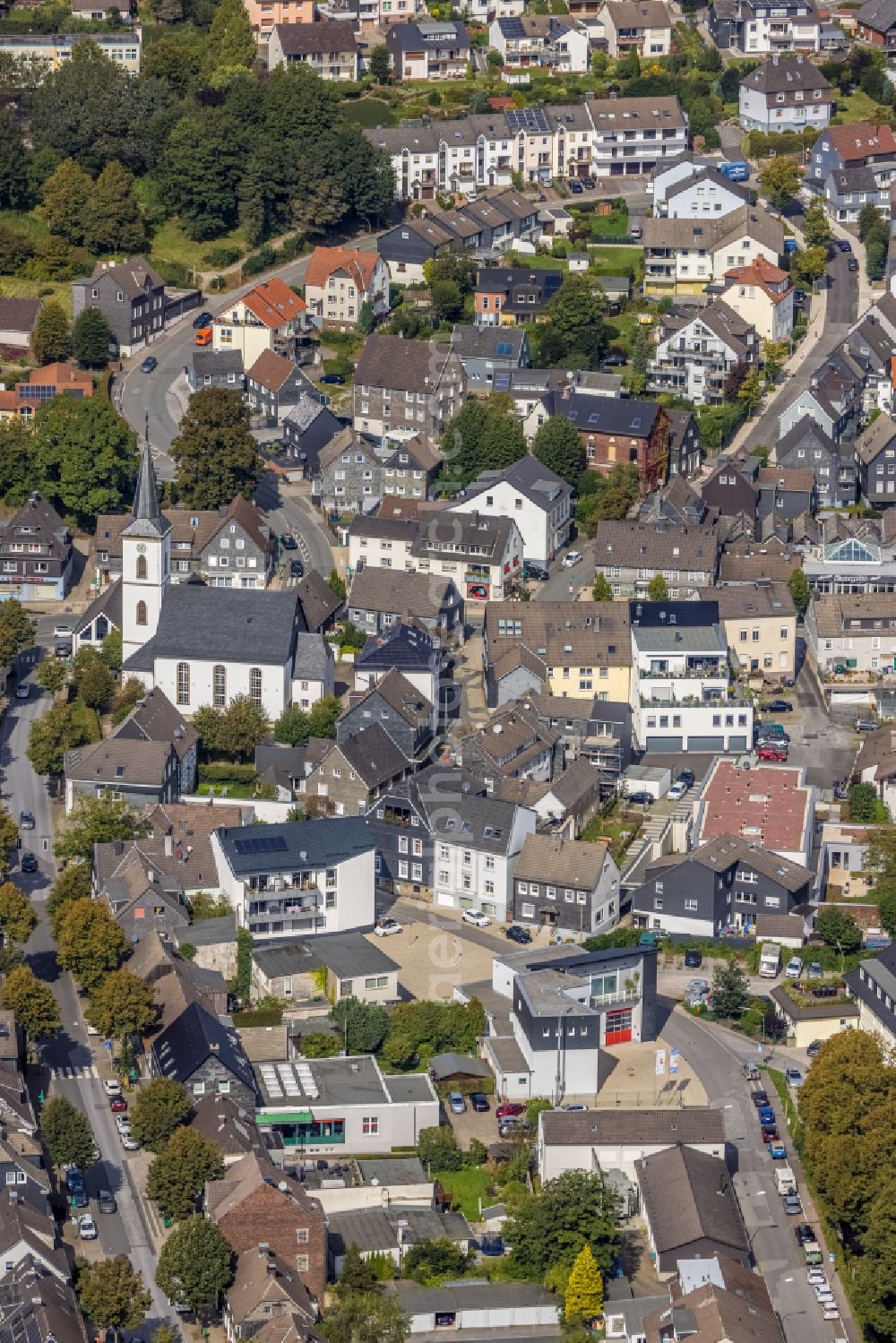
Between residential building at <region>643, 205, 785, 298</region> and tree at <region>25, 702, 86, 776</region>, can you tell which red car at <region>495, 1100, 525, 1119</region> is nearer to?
tree at <region>25, 702, 86, 776</region>

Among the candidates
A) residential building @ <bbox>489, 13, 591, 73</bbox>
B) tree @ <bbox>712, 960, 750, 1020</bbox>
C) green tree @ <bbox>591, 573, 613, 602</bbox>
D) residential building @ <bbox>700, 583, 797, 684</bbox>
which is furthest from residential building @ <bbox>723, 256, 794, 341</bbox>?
tree @ <bbox>712, 960, 750, 1020</bbox>

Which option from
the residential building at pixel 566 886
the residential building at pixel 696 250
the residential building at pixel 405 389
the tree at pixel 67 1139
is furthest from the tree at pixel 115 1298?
the residential building at pixel 696 250

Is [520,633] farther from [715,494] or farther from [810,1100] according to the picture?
[810,1100]

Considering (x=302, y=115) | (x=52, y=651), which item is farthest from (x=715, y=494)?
(x=302, y=115)

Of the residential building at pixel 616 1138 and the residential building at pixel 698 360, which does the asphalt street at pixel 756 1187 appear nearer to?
the residential building at pixel 616 1138

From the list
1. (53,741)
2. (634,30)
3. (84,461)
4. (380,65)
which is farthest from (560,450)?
(634,30)

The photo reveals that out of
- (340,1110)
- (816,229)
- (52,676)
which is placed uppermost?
(816,229)

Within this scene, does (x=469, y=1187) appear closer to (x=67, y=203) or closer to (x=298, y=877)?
(x=298, y=877)
